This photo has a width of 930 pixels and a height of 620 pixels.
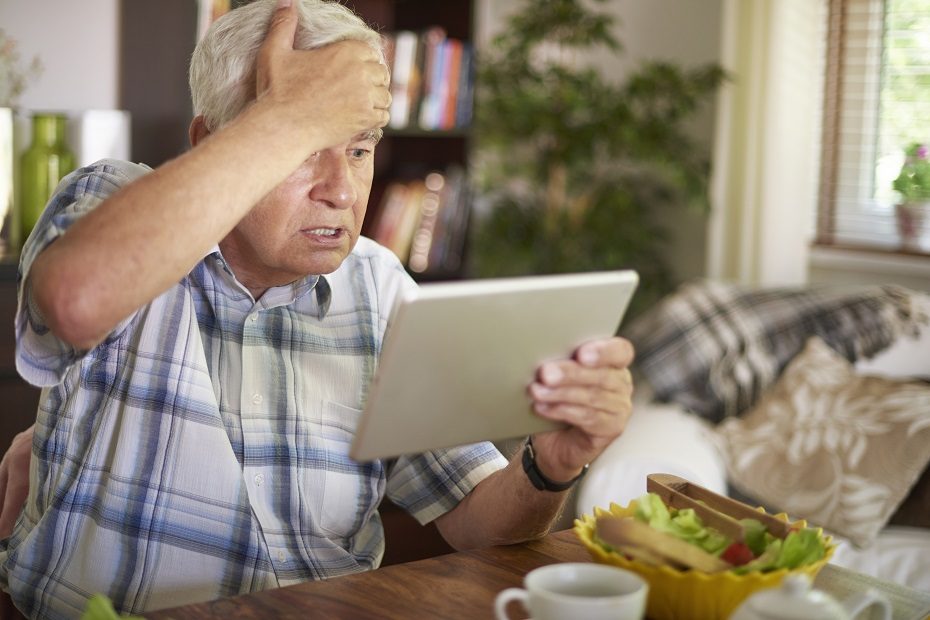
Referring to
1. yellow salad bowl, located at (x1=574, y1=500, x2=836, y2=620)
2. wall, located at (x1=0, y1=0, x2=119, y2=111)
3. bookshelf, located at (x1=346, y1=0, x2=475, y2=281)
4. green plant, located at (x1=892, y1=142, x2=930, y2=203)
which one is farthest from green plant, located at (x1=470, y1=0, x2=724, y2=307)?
yellow salad bowl, located at (x1=574, y1=500, x2=836, y2=620)

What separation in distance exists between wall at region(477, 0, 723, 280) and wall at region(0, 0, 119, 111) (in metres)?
1.35

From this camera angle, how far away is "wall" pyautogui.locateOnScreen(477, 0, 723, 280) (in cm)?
371

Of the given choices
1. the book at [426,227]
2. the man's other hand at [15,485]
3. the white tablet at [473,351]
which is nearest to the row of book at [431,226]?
the book at [426,227]

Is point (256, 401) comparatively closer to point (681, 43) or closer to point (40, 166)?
point (40, 166)

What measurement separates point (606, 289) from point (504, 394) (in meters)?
0.14

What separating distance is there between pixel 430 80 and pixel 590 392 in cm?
233

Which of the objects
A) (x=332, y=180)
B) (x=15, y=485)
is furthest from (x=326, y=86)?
(x=15, y=485)

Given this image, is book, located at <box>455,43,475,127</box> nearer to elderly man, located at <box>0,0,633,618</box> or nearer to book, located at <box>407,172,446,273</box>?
book, located at <box>407,172,446,273</box>

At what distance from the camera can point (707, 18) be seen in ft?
12.2

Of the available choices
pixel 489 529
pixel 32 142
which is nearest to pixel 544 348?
pixel 489 529

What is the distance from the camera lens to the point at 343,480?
4.50 ft

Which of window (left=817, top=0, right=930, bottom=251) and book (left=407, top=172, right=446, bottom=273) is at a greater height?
window (left=817, top=0, right=930, bottom=251)

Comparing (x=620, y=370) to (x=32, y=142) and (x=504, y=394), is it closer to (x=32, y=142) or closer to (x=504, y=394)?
(x=504, y=394)

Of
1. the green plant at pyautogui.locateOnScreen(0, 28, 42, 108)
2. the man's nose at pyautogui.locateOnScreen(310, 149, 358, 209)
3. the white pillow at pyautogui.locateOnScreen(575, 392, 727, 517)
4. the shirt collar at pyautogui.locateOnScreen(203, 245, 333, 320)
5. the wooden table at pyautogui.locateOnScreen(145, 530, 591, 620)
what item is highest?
the green plant at pyautogui.locateOnScreen(0, 28, 42, 108)
